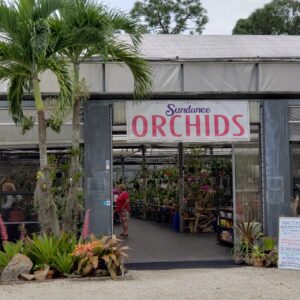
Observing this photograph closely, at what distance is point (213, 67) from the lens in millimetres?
12195

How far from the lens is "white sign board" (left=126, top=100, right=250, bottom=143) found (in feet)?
38.5

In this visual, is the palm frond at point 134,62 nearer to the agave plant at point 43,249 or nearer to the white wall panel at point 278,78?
the white wall panel at point 278,78

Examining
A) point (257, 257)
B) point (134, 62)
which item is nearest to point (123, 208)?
point (257, 257)

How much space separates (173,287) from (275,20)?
31.0 m

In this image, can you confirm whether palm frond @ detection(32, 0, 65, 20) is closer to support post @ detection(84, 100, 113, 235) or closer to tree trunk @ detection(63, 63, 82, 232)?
tree trunk @ detection(63, 63, 82, 232)

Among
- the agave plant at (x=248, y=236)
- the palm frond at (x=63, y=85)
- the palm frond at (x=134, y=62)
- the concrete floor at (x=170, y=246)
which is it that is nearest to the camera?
the palm frond at (x=63, y=85)

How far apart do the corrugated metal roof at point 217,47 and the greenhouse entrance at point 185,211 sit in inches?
149

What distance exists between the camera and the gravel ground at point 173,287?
841 centimetres

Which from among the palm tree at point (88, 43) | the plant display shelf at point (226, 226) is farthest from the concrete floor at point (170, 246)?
the palm tree at point (88, 43)

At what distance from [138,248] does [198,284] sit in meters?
4.58

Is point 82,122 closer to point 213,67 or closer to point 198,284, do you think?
point 213,67

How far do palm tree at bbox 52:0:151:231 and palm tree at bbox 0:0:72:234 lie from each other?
0.79 feet

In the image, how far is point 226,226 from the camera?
14000 millimetres

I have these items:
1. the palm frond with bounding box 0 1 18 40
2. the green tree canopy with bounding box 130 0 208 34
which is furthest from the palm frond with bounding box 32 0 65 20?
the green tree canopy with bounding box 130 0 208 34
